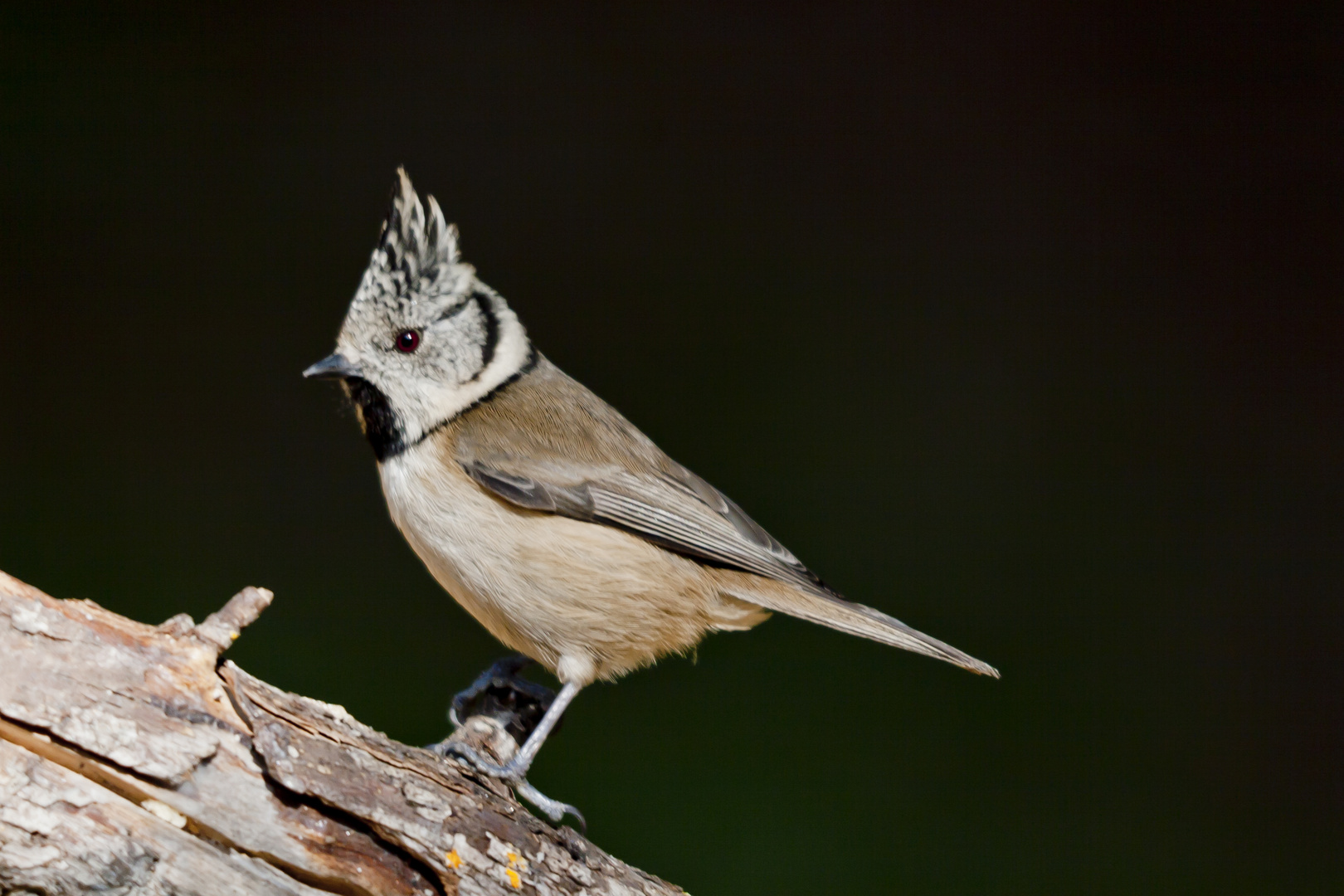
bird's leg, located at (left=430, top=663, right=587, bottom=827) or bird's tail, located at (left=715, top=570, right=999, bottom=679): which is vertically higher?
bird's tail, located at (left=715, top=570, right=999, bottom=679)

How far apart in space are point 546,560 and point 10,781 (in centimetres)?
82

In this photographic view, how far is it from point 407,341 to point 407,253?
0.48ft

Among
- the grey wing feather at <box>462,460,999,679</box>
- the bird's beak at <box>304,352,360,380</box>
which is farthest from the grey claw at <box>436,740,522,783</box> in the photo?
the bird's beak at <box>304,352,360,380</box>

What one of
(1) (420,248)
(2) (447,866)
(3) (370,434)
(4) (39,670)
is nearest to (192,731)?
(4) (39,670)

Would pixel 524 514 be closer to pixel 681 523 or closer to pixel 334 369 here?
pixel 681 523

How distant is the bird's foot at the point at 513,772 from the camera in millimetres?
1795

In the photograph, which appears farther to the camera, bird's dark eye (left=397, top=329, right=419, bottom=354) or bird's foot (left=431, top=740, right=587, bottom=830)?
bird's dark eye (left=397, top=329, right=419, bottom=354)

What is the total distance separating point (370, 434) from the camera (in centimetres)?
201

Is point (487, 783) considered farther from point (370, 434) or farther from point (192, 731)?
point (370, 434)

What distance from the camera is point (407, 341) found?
1943 millimetres

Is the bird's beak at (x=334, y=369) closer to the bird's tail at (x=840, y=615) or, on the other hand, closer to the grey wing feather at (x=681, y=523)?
the grey wing feather at (x=681, y=523)

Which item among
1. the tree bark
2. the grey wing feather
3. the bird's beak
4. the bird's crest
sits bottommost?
the tree bark

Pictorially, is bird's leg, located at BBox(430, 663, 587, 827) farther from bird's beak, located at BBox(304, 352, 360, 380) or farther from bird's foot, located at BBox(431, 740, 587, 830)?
bird's beak, located at BBox(304, 352, 360, 380)

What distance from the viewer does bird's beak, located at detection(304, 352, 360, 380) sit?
74.3 inches
